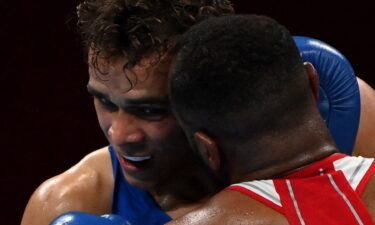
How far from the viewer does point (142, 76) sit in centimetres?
140

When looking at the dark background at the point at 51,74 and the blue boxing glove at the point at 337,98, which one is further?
the dark background at the point at 51,74

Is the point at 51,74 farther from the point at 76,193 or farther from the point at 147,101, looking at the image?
the point at 147,101

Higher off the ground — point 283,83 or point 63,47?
point 283,83

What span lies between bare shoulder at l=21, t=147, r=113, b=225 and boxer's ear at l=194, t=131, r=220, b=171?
435 millimetres

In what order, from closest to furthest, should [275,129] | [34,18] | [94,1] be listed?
[275,129], [94,1], [34,18]

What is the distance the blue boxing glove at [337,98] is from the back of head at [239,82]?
1.63 feet

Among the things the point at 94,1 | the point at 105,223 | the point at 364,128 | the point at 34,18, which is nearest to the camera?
the point at 105,223

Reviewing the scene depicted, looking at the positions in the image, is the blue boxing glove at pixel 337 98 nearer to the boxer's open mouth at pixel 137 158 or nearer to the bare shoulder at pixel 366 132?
the bare shoulder at pixel 366 132

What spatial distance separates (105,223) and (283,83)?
0.37 m

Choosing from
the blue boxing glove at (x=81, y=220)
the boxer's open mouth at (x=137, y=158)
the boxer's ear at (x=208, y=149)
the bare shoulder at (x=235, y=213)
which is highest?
the boxer's ear at (x=208, y=149)

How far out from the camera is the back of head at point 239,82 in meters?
1.16

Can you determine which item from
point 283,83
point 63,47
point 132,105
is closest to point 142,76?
point 132,105

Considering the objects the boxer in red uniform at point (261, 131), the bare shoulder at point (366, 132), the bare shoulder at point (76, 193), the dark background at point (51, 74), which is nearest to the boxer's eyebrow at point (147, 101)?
the boxer in red uniform at point (261, 131)

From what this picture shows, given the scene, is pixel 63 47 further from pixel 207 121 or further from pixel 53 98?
pixel 207 121
